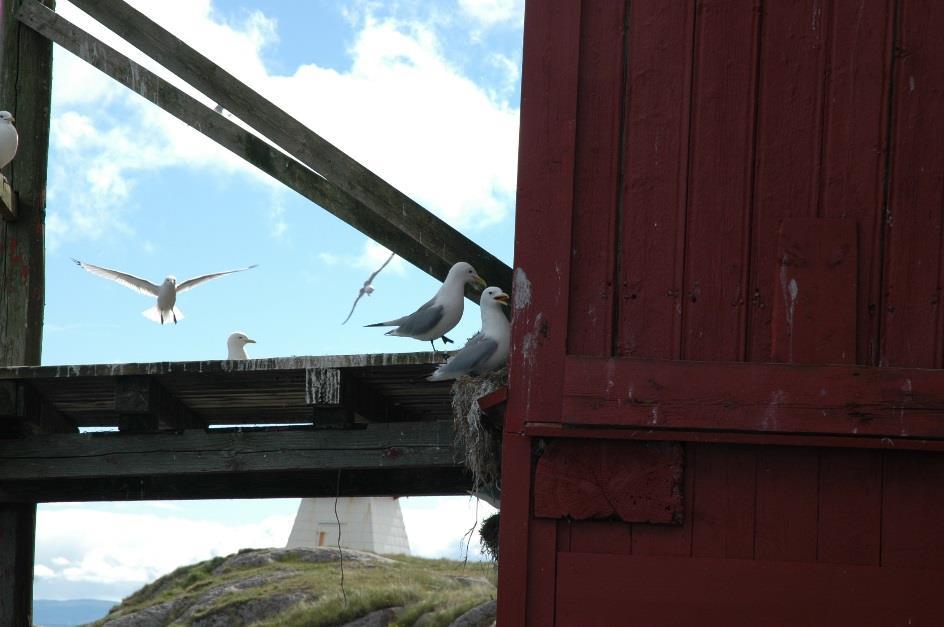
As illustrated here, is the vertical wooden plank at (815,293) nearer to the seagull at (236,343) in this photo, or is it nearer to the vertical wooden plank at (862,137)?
the vertical wooden plank at (862,137)

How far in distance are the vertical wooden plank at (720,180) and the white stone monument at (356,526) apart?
16.2 m

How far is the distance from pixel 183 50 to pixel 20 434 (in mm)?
2673

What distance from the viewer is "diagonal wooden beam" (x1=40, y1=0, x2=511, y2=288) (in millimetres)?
7723

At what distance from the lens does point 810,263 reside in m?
5.45

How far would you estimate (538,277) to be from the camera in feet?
18.2

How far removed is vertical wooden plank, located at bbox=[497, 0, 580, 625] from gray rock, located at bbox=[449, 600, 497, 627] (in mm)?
8914

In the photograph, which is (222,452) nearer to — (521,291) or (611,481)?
(521,291)

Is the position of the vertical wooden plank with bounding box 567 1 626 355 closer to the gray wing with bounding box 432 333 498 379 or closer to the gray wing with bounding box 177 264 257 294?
the gray wing with bounding box 432 333 498 379

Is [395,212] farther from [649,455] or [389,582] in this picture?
[389,582]

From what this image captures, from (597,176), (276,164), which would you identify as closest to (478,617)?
(276,164)

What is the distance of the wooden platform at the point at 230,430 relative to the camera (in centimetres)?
738

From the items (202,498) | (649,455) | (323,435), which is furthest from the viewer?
(202,498)

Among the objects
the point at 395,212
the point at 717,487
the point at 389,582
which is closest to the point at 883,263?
the point at 717,487

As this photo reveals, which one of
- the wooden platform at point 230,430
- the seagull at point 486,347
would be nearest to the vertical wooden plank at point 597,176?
the seagull at point 486,347
